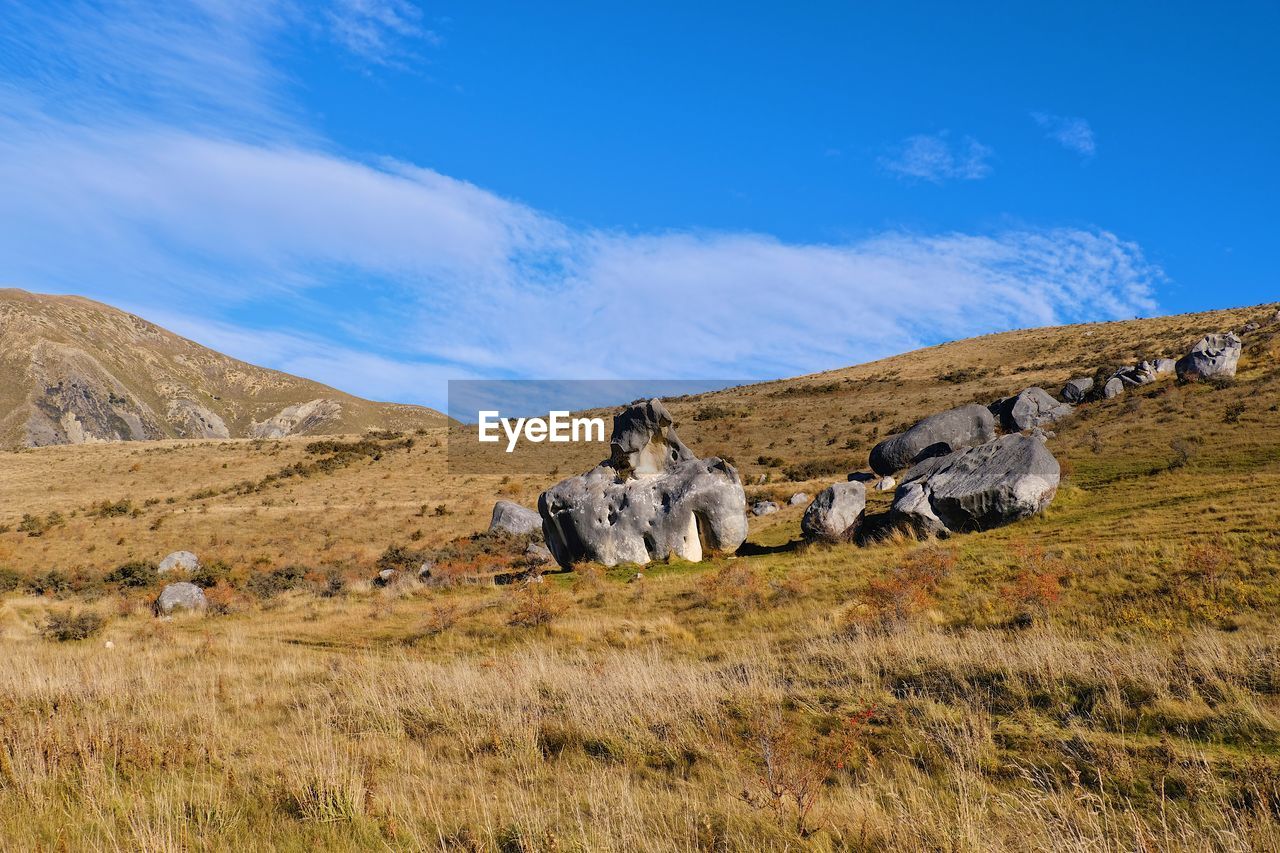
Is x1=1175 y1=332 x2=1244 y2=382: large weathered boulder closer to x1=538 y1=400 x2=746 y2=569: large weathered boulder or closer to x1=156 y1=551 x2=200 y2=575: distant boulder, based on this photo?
x1=538 y1=400 x2=746 y2=569: large weathered boulder

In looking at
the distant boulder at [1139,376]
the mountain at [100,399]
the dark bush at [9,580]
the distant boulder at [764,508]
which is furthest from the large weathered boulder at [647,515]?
the mountain at [100,399]

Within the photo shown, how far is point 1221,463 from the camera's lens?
968 inches

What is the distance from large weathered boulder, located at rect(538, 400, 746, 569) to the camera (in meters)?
26.3

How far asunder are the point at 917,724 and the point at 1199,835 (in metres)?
3.15

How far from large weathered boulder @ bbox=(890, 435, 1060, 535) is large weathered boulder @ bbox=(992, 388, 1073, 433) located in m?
18.6

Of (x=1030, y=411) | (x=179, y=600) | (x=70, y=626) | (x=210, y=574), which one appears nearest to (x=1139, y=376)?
(x=1030, y=411)

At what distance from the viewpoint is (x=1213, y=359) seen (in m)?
39.5

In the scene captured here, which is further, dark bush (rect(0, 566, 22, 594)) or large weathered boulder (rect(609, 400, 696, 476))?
dark bush (rect(0, 566, 22, 594))

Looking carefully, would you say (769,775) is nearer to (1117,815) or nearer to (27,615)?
(1117,815)

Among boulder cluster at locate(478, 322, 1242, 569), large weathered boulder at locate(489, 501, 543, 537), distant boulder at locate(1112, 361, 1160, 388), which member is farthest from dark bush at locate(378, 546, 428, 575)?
distant boulder at locate(1112, 361, 1160, 388)

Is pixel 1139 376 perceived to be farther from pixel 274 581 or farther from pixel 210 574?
pixel 210 574

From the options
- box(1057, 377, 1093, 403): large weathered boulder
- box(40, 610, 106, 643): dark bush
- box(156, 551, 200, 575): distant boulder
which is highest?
box(1057, 377, 1093, 403): large weathered boulder

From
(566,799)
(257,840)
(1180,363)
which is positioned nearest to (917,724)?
(566,799)

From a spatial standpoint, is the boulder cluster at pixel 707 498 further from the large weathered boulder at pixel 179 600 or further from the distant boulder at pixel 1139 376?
the distant boulder at pixel 1139 376
